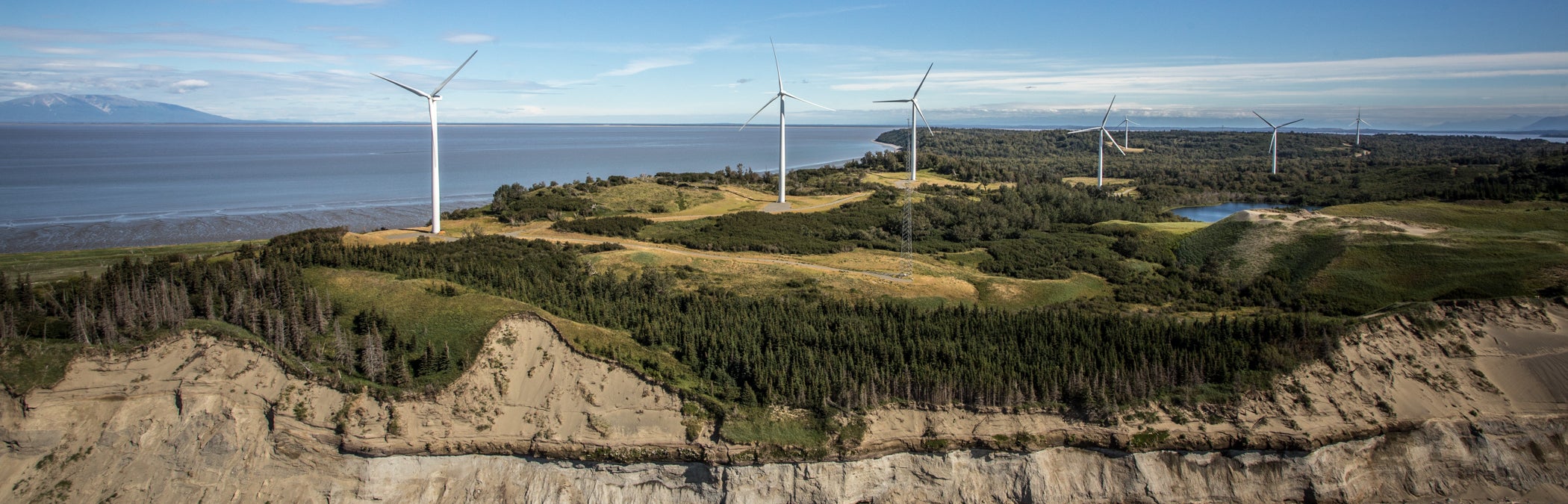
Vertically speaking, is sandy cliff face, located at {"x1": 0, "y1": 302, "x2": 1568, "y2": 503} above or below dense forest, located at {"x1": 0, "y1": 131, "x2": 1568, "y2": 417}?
below

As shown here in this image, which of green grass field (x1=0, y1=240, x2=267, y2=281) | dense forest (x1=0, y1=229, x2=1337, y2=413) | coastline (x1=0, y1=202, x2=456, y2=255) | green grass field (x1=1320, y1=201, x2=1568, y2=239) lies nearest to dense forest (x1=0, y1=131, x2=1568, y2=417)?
dense forest (x1=0, y1=229, x2=1337, y2=413)

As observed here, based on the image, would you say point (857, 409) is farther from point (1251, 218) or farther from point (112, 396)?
point (1251, 218)

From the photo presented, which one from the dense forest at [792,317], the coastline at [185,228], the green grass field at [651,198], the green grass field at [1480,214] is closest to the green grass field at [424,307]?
the dense forest at [792,317]

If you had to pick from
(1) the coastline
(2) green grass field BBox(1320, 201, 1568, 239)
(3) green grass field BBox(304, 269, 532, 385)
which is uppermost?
(2) green grass field BBox(1320, 201, 1568, 239)

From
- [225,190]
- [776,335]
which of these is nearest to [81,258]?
[776,335]

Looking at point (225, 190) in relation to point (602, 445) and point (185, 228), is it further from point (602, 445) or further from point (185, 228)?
point (602, 445)

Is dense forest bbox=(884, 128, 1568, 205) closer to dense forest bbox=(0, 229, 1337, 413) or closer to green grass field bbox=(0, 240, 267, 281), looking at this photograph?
dense forest bbox=(0, 229, 1337, 413)

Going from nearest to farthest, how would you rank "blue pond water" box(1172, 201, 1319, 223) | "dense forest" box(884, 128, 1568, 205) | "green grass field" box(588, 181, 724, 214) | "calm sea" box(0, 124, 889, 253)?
1. "calm sea" box(0, 124, 889, 253)
2. "green grass field" box(588, 181, 724, 214)
3. "dense forest" box(884, 128, 1568, 205)
4. "blue pond water" box(1172, 201, 1319, 223)
